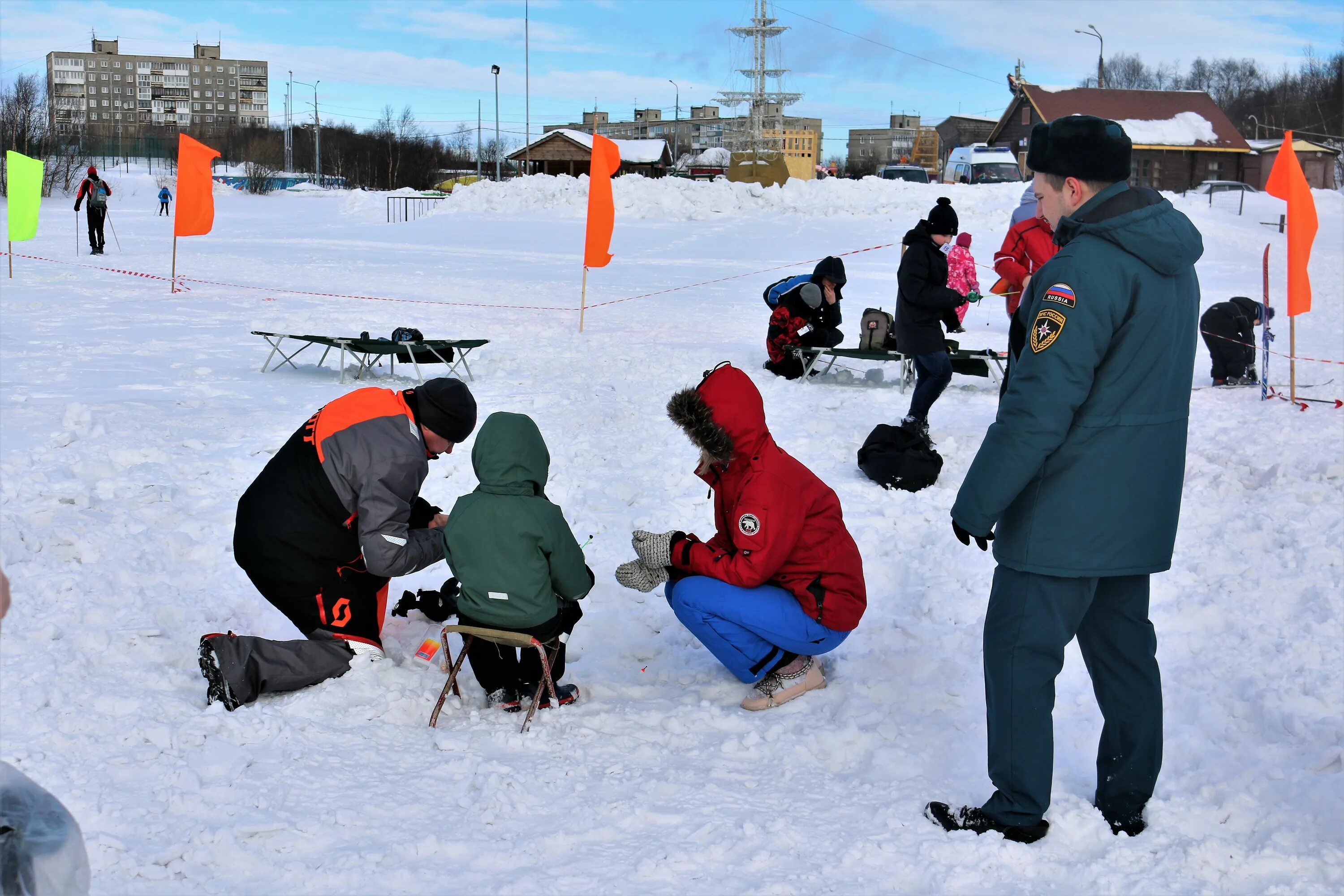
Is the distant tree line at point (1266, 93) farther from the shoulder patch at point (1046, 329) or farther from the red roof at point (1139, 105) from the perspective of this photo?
the shoulder patch at point (1046, 329)

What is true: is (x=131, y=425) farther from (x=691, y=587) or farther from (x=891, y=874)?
(x=891, y=874)

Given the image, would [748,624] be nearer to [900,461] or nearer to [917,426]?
[900,461]

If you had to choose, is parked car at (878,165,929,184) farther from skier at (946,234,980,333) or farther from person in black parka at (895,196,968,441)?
person in black parka at (895,196,968,441)

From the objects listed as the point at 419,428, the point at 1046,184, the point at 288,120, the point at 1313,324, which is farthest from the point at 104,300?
the point at 288,120

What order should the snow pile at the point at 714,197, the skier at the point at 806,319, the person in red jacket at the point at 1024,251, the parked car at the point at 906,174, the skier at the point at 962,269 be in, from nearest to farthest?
the person in red jacket at the point at 1024,251
the skier at the point at 806,319
the skier at the point at 962,269
the snow pile at the point at 714,197
the parked car at the point at 906,174

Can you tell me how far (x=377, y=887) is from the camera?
8.79 feet

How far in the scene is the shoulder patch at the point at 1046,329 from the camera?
2.66 m

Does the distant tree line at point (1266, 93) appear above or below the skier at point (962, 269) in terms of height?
above

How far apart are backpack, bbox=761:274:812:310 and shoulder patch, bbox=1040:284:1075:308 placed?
23.0 ft

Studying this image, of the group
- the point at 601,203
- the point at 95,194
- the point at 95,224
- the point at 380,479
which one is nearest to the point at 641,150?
the point at 95,224

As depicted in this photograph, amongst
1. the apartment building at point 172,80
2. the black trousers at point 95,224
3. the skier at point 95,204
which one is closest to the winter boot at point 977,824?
the skier at point 95,204

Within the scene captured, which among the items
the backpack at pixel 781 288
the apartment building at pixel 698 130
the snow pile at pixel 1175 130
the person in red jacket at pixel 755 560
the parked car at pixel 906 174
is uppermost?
the apartment building at pixel 698 130

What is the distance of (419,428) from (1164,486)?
2440mm

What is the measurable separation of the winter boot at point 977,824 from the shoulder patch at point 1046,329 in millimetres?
1266
